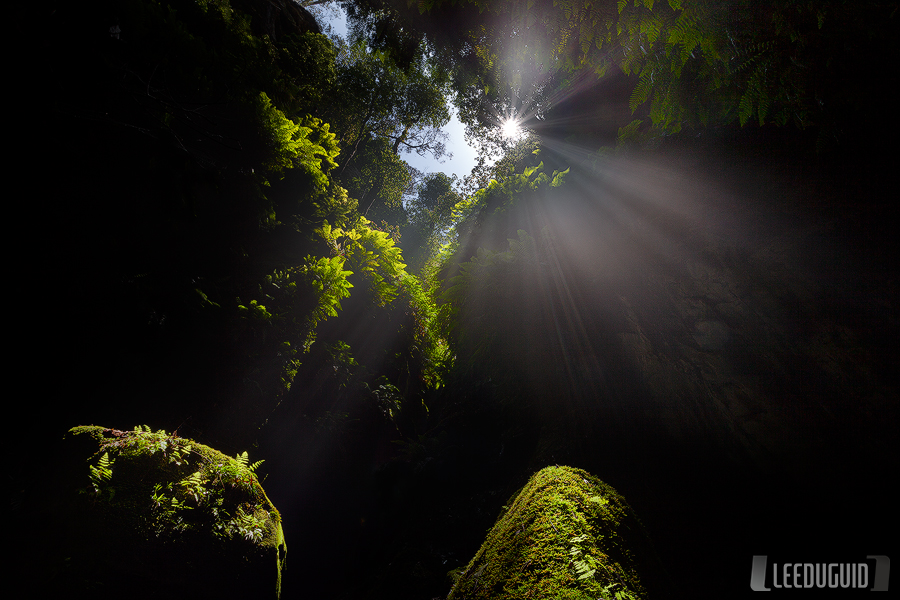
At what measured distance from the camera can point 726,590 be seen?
7.80 feet

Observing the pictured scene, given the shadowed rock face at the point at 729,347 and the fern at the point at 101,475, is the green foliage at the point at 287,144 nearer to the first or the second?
the fern at the point at 101,475

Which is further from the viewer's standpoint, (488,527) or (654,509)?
(488,527)

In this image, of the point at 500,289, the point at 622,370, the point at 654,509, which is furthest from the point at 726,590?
the point at 500,289

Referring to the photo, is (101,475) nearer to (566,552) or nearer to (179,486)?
(179,486)

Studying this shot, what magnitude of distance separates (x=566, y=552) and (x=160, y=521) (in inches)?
151

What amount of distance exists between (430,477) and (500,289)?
14.1ft

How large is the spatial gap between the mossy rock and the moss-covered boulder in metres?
→ 2.37

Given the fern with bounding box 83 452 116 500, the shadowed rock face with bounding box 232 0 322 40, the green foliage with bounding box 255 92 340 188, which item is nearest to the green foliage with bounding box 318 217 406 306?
the green foliage with bounding box 255 92 340 188

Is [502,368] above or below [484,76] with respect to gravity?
below

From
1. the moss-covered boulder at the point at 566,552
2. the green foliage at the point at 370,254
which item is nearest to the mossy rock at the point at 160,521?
the moss-covered boulder at the point at 566,552

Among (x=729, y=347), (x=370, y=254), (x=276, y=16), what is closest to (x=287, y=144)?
(x=370, y=254)

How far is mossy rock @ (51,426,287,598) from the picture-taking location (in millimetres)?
2594

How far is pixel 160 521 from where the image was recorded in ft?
9.53

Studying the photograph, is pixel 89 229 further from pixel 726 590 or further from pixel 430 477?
pixel 726 590
